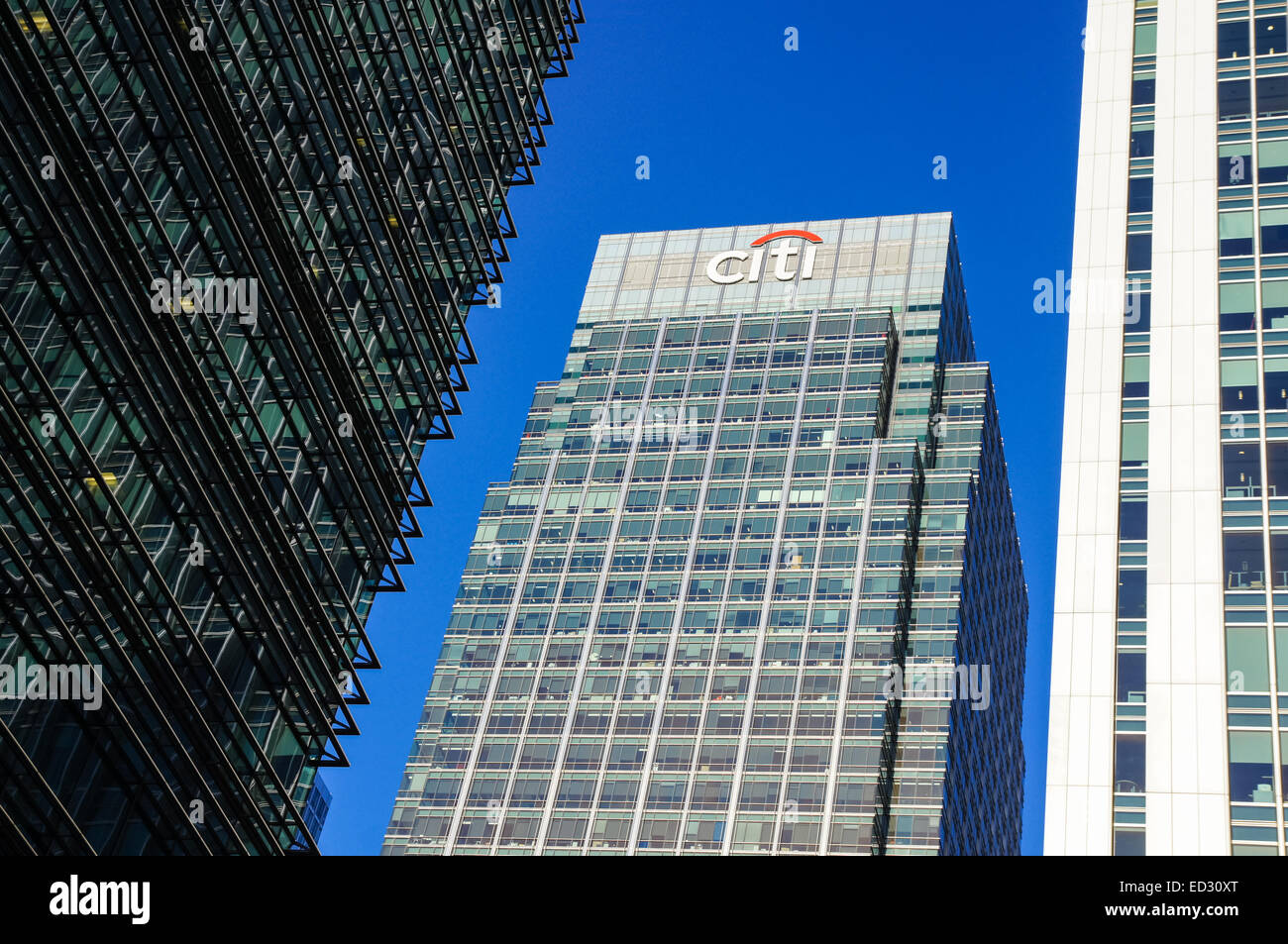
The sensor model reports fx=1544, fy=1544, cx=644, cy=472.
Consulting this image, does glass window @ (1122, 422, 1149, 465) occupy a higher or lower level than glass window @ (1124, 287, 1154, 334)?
lower

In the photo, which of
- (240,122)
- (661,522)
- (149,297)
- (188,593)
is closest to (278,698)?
(188,593)

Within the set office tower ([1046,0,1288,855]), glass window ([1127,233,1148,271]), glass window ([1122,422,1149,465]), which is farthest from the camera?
glass window ([1127,233,1148,271])

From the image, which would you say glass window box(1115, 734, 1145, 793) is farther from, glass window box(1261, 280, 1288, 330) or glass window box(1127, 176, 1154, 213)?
glass window box(1127, 176, 1154, 213)

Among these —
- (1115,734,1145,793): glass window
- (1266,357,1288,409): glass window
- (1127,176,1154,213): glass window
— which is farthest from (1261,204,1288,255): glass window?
(1115,734,1145,793): glass window

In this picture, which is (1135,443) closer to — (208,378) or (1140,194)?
(1140,194)

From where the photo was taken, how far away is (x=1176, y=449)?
60219 millimetres

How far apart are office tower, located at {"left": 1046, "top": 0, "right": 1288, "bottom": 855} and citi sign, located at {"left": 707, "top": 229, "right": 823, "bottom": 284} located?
301 feet

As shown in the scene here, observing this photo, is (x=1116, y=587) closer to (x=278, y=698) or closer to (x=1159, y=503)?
(x=1159, y=503)

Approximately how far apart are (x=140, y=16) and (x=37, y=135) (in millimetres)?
5777

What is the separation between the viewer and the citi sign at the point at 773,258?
170125mm

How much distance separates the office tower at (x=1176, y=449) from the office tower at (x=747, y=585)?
6283 cm

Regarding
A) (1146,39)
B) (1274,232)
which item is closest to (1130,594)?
Answer: (1274,232)

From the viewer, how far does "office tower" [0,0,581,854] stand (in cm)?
3375

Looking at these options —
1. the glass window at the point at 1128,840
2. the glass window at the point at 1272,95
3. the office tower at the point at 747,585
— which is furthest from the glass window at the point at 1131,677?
the office tower at the point at 747,585
